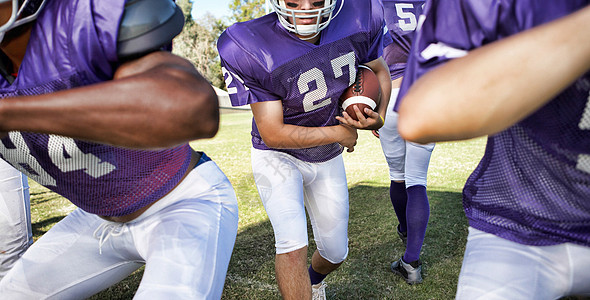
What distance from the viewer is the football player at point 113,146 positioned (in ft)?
3.15

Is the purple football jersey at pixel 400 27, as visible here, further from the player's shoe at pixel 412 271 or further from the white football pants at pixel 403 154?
the player's shoe at pixel 412 271

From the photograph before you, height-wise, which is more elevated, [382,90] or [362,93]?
[362,93]

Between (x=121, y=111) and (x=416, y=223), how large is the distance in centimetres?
227

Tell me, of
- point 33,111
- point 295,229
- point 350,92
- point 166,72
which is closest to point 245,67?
point 350,92

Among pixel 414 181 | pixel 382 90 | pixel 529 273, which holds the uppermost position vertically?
pixel 529 273

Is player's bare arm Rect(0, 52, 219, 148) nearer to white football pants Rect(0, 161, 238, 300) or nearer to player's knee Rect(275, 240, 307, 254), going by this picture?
white football pants Rect(0, 161, 238, 300)

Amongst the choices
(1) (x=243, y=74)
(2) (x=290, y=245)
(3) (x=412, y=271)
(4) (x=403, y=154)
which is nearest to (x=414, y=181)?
(4) (x=403, y=154)

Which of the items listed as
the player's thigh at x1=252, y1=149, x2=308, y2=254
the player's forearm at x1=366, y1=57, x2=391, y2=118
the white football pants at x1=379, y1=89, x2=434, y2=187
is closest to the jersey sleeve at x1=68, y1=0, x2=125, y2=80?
the player's thigh at x1=252, y1=149, x2=308, y2=254

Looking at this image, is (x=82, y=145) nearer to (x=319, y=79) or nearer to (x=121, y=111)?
(x=121, y=111)

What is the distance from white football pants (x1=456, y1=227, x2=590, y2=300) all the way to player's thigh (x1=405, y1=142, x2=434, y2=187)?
5.88ft

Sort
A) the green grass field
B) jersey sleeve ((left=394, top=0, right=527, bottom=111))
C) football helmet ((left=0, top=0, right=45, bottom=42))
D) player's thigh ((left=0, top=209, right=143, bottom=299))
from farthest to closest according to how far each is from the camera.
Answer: the green grass field
player's thigh ((left=0, top=209, right=143, bottom=299))
football helmet ((left=0, top=0, right=45, bottom=42))
jersey sleeve ((left=394, top=0, right=527, bottom=111))

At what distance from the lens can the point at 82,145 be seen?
1305mm

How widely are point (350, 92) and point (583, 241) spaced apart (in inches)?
61.1

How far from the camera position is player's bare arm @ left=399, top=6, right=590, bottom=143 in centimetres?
66
